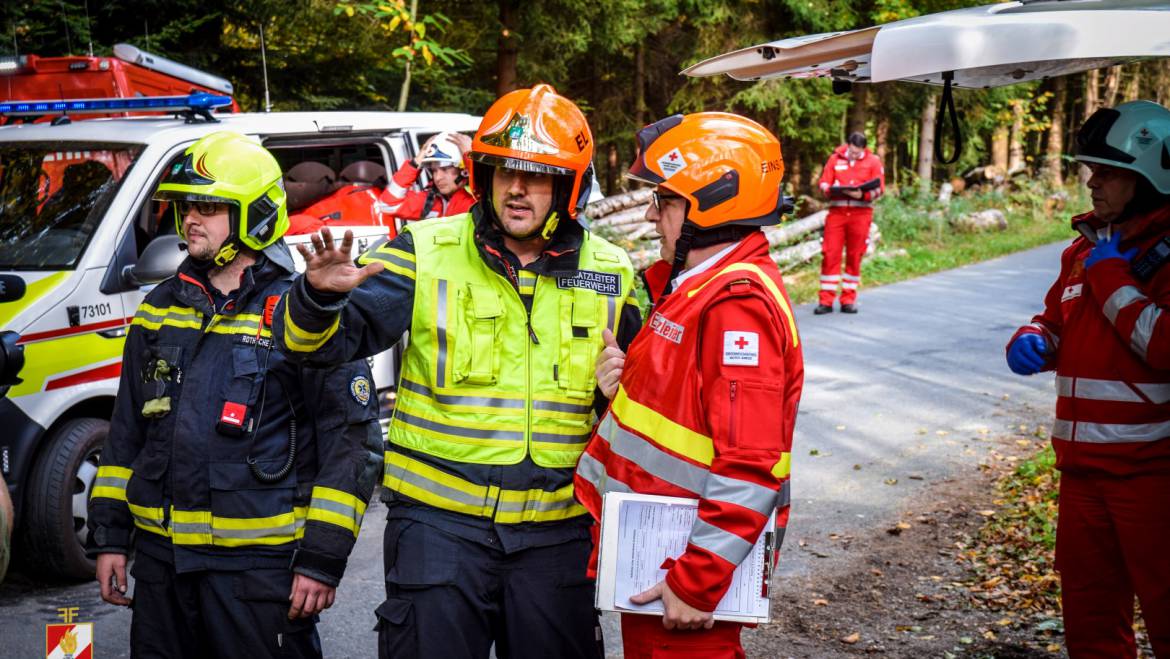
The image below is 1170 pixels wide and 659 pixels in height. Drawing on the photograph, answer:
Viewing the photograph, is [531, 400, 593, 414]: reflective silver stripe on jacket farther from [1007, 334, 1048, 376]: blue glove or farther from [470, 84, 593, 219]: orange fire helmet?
[1007, 334, 1048, 376]: blue glove

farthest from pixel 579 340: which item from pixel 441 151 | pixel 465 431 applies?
pixel 441 151

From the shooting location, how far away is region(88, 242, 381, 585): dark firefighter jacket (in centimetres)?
307

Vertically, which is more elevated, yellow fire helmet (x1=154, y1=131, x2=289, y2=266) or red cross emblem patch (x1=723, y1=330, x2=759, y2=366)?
yellow fire helmet (x1=154, y1=131, x2=289, y2=266)

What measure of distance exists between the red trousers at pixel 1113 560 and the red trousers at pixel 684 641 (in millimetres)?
1617

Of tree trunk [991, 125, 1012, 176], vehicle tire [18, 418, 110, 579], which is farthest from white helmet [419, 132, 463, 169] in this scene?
tree trunk [991, 125, 1012, 176]

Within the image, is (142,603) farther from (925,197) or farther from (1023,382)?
(925,197)

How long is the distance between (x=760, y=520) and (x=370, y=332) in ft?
3.94

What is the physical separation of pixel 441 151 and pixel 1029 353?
4849 millimetres

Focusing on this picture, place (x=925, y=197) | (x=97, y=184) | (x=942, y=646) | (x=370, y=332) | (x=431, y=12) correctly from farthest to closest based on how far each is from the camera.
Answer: (x=925, y=197) → (x=431, y=12) → (x=97, y=184) → (x=942, y=646) → (x=370, y=332)

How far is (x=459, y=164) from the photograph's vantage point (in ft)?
26.4

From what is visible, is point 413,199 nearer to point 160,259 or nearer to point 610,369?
point 160,259

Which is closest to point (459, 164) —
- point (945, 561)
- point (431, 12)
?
point (945, 561)

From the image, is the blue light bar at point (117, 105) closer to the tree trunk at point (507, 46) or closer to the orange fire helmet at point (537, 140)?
the orange fire helmet at point (537, 140)

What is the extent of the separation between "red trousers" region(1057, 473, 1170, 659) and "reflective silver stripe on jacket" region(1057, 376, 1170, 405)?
26 cm
